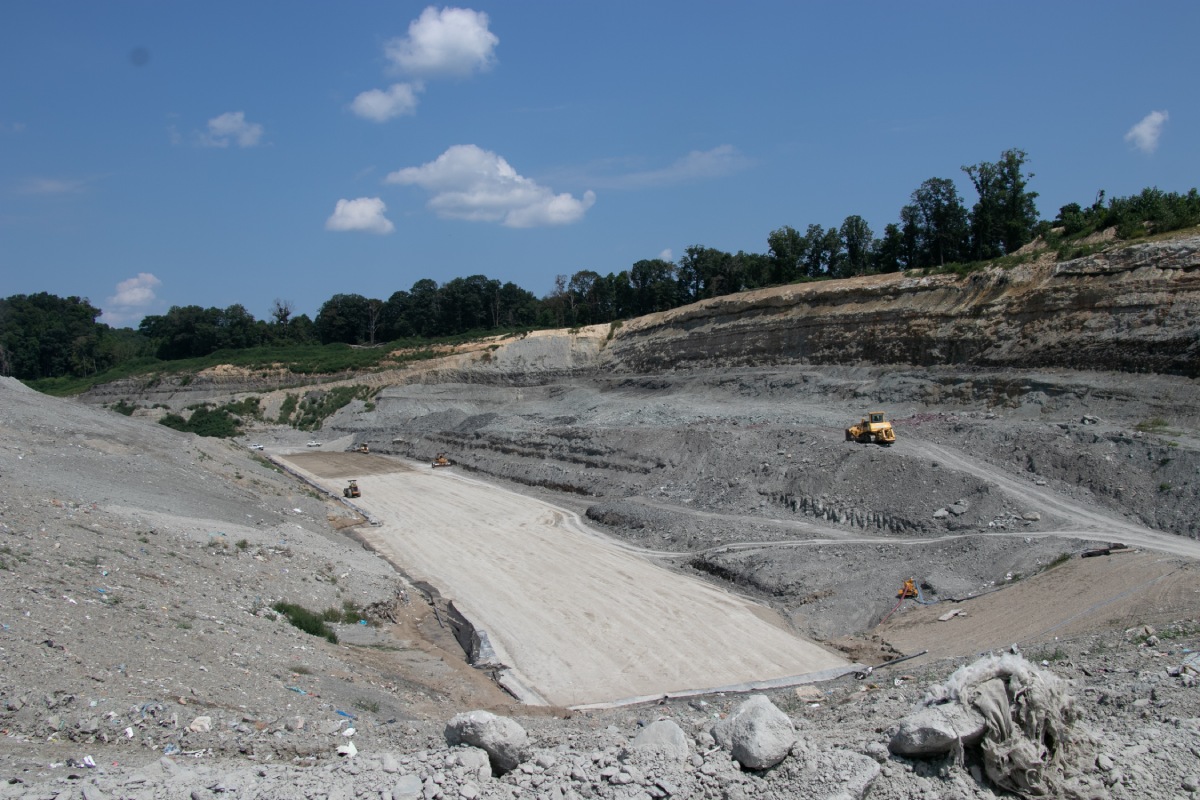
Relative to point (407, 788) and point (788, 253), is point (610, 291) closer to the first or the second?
point (788, 253)

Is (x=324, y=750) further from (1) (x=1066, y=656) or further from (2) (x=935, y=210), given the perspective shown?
(2) (x=935, y=210)

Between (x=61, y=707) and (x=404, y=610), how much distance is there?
420 inches

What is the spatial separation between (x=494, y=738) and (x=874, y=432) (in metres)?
25.4

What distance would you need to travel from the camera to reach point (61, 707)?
8891 mm

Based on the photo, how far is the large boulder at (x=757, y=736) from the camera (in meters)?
7.91

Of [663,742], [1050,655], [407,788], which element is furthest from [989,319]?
[407,788]

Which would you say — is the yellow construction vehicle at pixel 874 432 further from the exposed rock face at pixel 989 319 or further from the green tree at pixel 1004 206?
the green tree at pixel 1004 206

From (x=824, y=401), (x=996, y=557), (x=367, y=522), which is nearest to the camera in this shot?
(x=996, y=557)

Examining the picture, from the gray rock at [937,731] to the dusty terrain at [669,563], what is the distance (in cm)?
16

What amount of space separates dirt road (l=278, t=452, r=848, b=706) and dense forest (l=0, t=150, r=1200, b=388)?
29.2 metres

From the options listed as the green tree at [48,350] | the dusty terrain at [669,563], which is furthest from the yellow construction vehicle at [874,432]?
the green tree at [48,350]

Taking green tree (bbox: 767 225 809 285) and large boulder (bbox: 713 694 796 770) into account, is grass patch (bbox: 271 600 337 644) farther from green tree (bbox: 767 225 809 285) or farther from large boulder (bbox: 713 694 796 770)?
green tree (bbox: 767 225 809 285)

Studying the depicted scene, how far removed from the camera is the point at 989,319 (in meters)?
40.3

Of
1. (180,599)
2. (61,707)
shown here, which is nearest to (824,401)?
(180,599)
